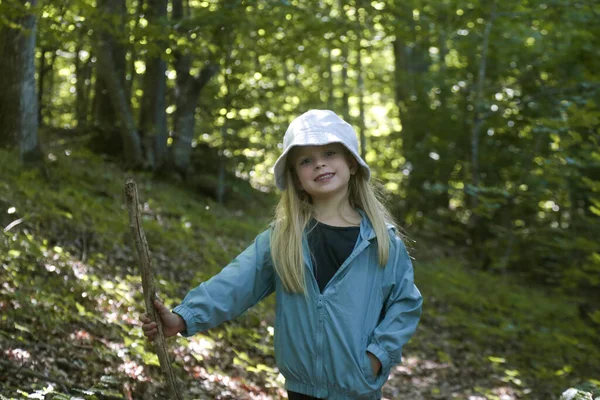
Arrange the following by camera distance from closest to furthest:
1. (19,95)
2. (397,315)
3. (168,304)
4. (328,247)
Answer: (397,315)
(328,247)
(168,304)
(19,95)

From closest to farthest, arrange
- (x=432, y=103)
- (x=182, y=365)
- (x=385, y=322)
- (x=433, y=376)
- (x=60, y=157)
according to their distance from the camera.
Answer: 1. (x=385, y=322)
2. (x=182, y=365)
3. (x=433, y=376)
4. (x=60, y=157)
5. (x=432, y=103)

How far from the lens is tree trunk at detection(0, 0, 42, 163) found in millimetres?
7766

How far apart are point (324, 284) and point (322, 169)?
517 mm

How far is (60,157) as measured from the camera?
34.3 ft

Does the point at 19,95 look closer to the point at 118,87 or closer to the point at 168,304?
the point at 118,87

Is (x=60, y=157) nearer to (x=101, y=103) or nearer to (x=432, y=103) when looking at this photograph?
(x=101, y=103)

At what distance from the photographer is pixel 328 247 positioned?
316 cm

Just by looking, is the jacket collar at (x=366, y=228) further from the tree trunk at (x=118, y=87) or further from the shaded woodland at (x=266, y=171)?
the tree trunk at (x=118, y=87)

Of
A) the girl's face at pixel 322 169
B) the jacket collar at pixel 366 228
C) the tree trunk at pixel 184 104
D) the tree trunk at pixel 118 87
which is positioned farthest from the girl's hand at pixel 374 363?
the tree trunk at pixel 184 104

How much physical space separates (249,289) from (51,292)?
302 cm

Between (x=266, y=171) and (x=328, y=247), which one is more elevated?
(x=328, y=247)

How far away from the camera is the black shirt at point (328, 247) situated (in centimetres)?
312

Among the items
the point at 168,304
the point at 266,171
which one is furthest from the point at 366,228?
the point at 266,171

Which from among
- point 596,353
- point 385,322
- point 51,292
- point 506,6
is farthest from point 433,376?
point 506,6
